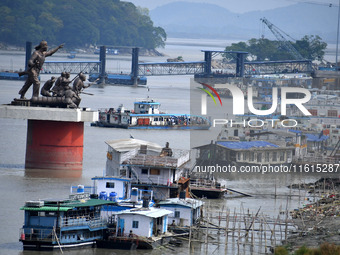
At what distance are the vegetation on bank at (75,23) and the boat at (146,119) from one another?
78828mm

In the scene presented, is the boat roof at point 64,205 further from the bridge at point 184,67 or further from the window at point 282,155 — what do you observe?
the bridge at point 184,67

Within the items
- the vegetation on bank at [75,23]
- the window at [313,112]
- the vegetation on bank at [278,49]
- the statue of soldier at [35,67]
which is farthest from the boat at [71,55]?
the statue of soldier at [35,67]

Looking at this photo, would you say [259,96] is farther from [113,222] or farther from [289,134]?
[113,222]

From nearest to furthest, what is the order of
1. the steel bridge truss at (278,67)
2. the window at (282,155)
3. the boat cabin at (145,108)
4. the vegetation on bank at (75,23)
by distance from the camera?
the window at (282,155), the boat cabin at (145,108), the steel bridge truss at (278,67), the vegetation on bank at (75,23)

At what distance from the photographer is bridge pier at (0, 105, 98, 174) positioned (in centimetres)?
3747

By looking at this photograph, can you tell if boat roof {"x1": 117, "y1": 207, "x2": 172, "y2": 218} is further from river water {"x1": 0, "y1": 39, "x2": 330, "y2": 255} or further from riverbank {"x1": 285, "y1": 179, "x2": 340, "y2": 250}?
riverbank {"x1": 285, "y1": 179, "x2": 340, "y2": 250}

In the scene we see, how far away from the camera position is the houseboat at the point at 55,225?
2581 cm

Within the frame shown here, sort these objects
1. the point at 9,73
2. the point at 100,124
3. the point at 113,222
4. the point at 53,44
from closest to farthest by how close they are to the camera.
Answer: the point at 113,222
the point at 100,124
the point at 9,73
the point at 53,44

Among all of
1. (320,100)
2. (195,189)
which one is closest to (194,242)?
(195,189)

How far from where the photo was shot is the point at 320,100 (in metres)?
67.9

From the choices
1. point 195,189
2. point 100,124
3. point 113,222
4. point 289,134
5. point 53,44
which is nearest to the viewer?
point 113,222

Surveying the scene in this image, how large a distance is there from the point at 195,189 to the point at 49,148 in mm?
5906

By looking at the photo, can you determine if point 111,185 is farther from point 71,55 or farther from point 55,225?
point 71,55

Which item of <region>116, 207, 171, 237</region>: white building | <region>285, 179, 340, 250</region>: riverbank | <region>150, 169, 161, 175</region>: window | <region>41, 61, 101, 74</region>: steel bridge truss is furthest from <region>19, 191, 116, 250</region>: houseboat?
<region>41, 61, 101, 74</region>: steel bridge truss
